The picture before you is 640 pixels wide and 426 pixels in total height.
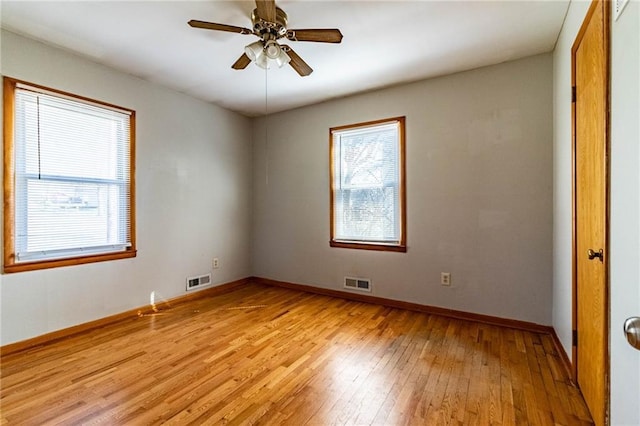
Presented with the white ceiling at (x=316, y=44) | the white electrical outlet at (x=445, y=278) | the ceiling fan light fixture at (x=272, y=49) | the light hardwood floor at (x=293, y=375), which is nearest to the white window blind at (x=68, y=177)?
the white ceiling at (x=316, y=44)

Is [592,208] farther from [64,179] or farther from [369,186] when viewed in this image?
[64,179]

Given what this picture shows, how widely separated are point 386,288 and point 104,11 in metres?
3.61

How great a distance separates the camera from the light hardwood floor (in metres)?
1.61

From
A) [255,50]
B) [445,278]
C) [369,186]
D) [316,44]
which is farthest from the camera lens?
[369,186]

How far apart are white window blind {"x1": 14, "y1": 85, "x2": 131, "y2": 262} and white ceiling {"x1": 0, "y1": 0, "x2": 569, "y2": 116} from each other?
578 millimetres

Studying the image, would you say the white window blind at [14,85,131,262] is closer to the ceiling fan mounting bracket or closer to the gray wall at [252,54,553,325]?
the ceiling fan mounting bracket

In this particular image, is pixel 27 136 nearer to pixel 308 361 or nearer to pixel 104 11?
pixel 104 11

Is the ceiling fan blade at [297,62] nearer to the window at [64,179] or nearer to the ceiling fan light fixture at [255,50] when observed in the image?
the ceiling fan light fixture at [255,50]

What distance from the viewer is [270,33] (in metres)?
2.03

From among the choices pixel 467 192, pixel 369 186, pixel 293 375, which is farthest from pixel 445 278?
pixel 293 375

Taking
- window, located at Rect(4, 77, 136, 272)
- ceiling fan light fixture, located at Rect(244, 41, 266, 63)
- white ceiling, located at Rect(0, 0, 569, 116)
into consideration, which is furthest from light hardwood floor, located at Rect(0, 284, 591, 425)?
white ceiling, located at Rect(0, 0, 569, 116)

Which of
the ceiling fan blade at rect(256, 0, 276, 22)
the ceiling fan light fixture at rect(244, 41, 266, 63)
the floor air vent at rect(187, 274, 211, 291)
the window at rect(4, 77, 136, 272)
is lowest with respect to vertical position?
the floor air vent at rect(187, 274, 211, 291)

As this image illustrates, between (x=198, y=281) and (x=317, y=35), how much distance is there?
3.23 meters

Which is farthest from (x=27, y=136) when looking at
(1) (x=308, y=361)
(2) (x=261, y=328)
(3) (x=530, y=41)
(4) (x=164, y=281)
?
(3) (x=530, y=41)
